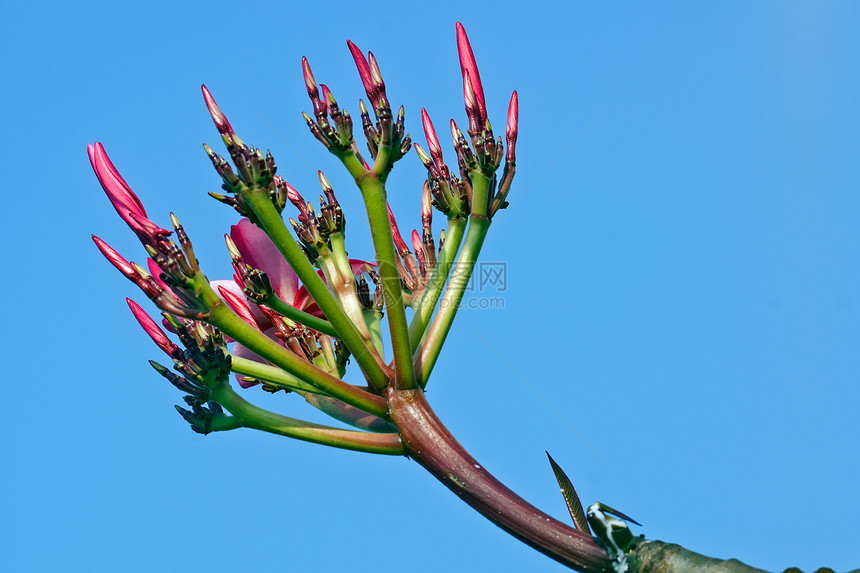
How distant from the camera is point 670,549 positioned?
274 cm

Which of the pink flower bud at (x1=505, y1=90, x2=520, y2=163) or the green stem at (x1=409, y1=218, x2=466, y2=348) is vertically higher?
the pink flower bud at (x1=505, y1=90, x2=520, y2=163)

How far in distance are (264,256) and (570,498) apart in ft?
7.27

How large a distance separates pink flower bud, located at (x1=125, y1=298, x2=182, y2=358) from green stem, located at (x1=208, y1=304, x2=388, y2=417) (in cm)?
58

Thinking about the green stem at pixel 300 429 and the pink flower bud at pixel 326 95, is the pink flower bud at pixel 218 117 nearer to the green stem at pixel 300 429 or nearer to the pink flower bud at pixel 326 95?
the pink flower bud at pixel 326 95

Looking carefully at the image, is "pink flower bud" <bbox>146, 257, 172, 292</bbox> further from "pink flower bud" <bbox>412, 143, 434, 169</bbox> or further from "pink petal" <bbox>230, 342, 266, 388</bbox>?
"pink flower bud" <bbox>412, 143, 434, 169</bbox>

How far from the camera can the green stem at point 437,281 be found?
412cm

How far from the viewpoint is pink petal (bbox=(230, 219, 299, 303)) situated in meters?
4.47

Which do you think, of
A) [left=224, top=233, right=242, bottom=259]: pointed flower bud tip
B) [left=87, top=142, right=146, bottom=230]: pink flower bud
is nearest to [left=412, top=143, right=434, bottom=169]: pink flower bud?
[left=224, top=233, right=242, bottom=259]: pointed flower bud tip

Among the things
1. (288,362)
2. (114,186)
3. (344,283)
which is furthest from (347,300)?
(114,186)

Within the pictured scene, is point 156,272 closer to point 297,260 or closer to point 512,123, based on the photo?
point 297,260

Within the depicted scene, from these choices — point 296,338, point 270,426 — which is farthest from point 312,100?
point 270,426

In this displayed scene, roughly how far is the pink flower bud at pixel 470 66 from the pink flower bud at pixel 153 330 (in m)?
2.16

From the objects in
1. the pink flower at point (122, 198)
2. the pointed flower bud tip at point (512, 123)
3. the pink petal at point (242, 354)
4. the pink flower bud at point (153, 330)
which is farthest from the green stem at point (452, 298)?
the pink flower at point (122, 198)

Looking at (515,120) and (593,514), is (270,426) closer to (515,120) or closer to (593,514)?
(593,514)
